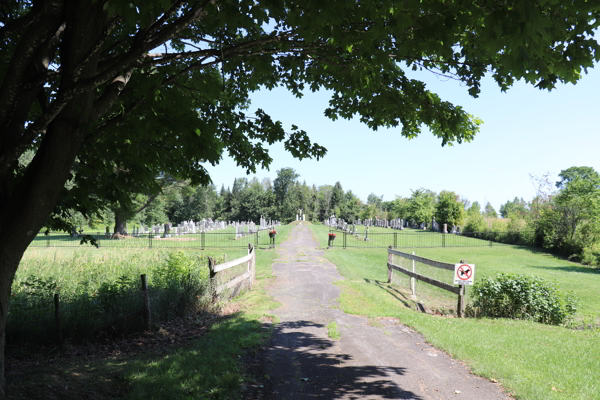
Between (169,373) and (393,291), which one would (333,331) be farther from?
(393,291)

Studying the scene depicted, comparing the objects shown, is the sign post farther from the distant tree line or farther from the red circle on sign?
the distant tree line

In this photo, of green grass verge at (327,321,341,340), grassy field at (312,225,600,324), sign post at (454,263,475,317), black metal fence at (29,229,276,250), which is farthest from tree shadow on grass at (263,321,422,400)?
black metal fence at (29,229,276,250)

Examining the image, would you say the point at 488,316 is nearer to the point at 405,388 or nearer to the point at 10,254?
the point at 405,388

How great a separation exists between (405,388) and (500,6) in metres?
4.34

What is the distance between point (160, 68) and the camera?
17.1ft

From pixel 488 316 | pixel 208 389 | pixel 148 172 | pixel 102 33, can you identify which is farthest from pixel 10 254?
pixel 488 316

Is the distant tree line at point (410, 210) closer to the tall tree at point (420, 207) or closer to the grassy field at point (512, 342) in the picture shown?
the tall tree at point (420, 207)

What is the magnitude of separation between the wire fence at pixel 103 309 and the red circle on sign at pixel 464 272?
5966 millimetres

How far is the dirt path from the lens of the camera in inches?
185

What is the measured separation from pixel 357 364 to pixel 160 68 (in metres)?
5.11

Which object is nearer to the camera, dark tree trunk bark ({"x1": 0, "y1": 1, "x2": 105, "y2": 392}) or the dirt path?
dark tree trunk bark ({"x1": 0, "y1": 1, "x2": 105, "y2": 392})

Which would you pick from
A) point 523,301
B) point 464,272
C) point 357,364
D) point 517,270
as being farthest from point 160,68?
point 517,270

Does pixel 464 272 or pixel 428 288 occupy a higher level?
pixel 464 272

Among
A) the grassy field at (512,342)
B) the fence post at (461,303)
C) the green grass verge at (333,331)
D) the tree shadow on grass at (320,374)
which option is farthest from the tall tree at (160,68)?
the fence post at (461,303)
